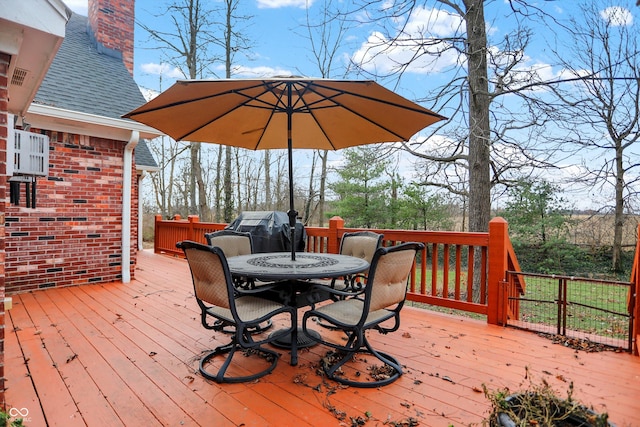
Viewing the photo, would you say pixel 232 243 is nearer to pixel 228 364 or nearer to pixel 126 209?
pixel 228 364

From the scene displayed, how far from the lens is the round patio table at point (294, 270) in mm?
2551

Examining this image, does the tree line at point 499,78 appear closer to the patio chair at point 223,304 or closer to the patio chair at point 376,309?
the patio chair at point 376,309

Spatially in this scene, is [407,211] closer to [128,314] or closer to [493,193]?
[493,193]

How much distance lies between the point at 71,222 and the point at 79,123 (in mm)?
1463

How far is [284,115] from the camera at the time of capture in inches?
160

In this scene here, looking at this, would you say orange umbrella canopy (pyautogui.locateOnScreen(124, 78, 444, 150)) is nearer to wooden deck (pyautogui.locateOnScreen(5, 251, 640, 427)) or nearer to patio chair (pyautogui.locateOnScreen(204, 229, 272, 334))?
patio chair (pyautogui.locateOnScreen(204, 229, 272, 334))

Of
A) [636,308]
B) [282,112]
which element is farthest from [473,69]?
[636,308]

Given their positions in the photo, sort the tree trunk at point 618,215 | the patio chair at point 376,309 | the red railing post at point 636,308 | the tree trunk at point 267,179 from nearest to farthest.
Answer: the patio chair at point 376,309, the red railing post at point 636,308, the tree trunk at point 618,215, the tree trunk at point 267,179

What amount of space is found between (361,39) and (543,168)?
4.53m

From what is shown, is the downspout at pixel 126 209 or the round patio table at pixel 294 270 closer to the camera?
the round patio table at pixel 294 270

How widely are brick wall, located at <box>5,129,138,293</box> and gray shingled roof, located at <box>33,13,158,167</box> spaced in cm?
58

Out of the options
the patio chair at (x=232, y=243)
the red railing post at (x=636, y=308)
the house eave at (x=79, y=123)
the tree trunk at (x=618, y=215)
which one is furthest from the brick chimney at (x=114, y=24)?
the tree trunk at (x=618, y=215)

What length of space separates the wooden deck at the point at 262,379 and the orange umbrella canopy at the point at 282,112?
2037mm

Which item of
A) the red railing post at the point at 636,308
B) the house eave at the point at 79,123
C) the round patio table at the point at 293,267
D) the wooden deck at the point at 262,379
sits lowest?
the wooden deck at the point at 262,379
